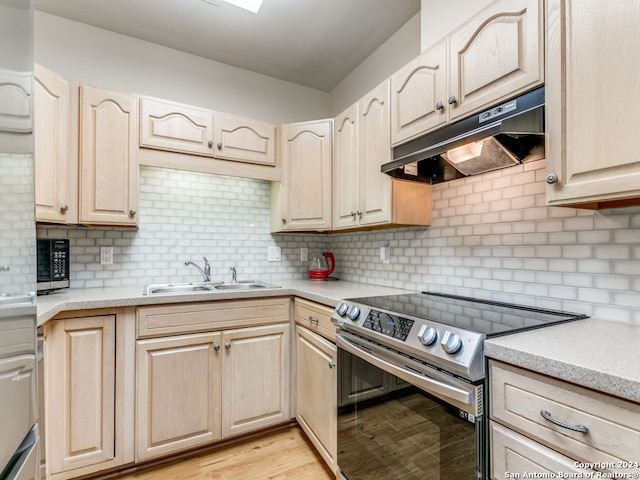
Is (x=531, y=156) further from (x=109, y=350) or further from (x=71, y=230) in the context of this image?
(x=71, y=230)

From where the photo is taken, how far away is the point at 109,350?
1.67 meters

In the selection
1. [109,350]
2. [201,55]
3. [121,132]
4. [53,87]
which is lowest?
[109,350]

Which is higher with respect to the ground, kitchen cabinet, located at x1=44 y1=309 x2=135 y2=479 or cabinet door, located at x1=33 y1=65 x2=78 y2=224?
cabinet door, located at x1=33 y1=65 x2=78 y2=224

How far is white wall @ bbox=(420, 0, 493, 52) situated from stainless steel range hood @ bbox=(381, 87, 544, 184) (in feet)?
2.04

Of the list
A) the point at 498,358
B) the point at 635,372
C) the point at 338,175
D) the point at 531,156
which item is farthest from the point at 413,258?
the point at 635,372

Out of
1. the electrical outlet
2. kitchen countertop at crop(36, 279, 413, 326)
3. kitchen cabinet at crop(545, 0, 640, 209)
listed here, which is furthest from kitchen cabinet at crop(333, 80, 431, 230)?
the electrical outlet

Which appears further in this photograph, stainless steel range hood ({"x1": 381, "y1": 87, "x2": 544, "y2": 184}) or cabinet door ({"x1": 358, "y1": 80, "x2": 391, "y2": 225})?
cabinet door ({"x1": 358, "y1": 80, "x2": 391, "y2": 225})

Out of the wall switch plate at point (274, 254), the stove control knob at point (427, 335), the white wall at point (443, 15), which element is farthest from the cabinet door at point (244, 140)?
the stove control knob at point (427, 335)

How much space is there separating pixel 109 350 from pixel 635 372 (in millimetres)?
2043

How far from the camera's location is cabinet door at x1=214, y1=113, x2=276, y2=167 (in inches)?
90.7

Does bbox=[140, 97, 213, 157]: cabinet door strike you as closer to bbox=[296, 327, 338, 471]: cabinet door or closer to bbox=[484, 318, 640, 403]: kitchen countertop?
bbox=[296, 327, 338, 471]: cabinet door


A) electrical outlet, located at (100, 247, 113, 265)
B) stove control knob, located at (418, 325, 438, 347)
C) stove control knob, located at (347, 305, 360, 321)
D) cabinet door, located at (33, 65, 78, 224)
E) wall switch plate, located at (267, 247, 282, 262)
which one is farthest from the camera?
wall switch plate, located at (267, 247, 282, 262)

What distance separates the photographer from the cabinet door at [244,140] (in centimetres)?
230

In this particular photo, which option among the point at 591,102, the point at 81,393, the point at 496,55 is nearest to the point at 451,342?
the point at 591,102
